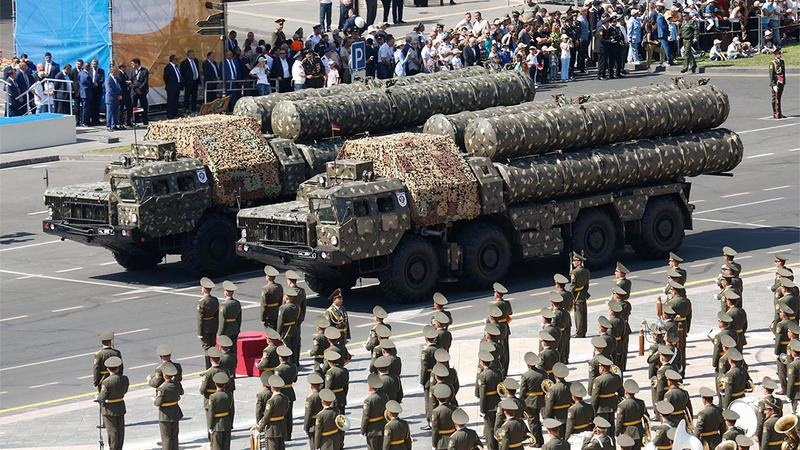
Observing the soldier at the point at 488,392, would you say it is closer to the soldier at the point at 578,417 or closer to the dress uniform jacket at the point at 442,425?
the dress uniform jacket at the point at 442,425

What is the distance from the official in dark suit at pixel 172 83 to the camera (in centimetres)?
4609

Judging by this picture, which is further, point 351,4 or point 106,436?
point 351,4

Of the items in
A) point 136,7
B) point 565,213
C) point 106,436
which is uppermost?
point 136,7

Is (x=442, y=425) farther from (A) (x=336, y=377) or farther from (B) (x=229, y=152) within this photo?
(B) (x=229, y=152)

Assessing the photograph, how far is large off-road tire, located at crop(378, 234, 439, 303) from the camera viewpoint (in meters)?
30.2

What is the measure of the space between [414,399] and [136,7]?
25101 mm

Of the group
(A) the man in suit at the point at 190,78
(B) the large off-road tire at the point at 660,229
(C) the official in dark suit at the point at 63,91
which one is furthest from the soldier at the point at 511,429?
(C) the official in dark suit at the point at 63,91

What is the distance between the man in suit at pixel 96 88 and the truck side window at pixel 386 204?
17.9 meters

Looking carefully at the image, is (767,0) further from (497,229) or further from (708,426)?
(708,426)

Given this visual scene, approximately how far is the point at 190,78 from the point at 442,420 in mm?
28075

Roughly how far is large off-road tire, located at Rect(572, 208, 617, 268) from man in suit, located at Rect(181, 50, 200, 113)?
17088 millimetres

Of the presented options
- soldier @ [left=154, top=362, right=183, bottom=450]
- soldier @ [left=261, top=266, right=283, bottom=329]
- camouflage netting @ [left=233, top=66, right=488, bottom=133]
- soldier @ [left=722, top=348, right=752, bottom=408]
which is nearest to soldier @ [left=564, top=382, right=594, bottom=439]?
soldier @ [left=722, top=348, right=752, bottom=408]

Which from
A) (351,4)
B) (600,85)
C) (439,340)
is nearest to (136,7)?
(351,4)

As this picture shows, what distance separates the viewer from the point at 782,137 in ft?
147
